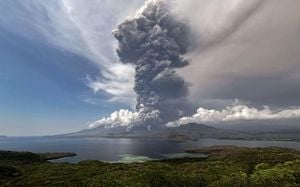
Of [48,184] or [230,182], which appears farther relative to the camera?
[48,184]

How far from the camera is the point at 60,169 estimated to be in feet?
461

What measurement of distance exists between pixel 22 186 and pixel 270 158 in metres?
119

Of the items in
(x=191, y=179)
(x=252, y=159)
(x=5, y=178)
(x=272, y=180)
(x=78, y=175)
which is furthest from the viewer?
(x=252, y=159)

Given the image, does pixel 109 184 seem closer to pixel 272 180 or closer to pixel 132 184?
pixel 132 184

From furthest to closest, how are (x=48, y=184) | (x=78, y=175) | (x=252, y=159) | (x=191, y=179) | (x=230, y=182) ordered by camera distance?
1. (x=252, y=159)
2. (x=78, y=175)
3. (x=48, y=184)
4. (x=191, y=179)
5. (x=230, y=182)

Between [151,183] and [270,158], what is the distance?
93162 millimetres

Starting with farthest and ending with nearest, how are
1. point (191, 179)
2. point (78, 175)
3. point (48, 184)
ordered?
point (78, 175) < point (48, 184) < point (191, 179)

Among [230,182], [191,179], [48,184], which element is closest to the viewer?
[230,182]

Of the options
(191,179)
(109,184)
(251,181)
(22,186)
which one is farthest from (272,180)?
(22,186)

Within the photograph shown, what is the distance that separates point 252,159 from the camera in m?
155

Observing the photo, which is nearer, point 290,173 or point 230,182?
point 230,182

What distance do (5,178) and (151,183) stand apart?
265ft

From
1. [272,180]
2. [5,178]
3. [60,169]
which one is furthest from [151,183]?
[5,178]

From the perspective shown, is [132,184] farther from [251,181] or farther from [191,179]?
[251,181]
